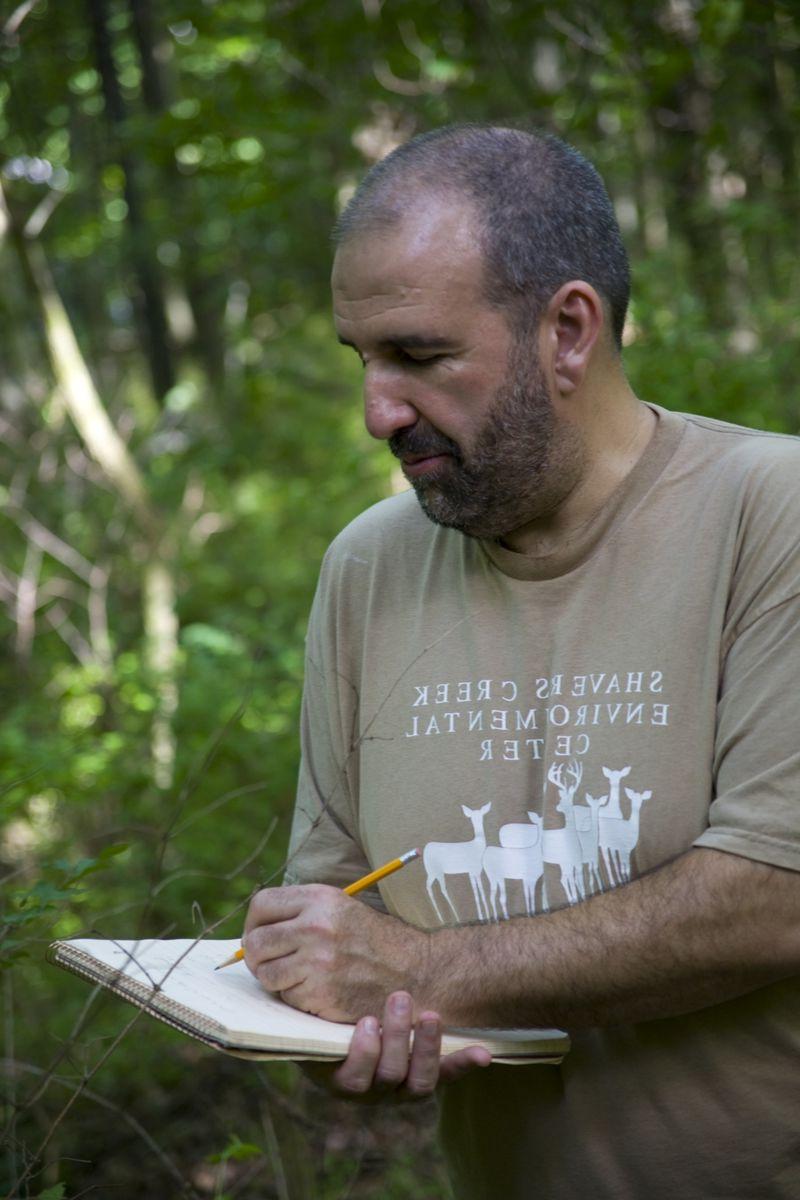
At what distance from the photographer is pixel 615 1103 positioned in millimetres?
1933

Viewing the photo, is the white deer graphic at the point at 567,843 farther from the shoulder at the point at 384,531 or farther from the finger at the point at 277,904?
the shoulder at the point at 384,531

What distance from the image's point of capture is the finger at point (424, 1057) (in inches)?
69.2

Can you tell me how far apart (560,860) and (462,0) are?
5489 millimetres

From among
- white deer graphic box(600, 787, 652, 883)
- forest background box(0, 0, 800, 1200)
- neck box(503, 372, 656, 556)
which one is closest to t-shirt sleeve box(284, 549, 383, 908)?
forest background box(0, 0, 800, 1200)

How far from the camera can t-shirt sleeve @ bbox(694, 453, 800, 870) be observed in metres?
1.72

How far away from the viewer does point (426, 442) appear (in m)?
2.10

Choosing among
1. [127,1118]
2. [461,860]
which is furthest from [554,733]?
[127,1118]

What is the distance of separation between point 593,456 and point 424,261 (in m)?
0.42

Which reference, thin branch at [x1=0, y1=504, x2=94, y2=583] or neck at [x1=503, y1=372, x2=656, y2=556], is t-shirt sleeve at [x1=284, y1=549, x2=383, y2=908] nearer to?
neck at [x1=503, y1=372, x2=656, y2=556]

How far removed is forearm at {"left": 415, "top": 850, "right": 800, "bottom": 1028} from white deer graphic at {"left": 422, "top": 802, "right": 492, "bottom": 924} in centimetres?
13

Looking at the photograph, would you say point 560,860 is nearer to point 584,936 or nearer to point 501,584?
point 584,936

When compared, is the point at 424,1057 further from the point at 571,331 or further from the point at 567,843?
the point at 571,331

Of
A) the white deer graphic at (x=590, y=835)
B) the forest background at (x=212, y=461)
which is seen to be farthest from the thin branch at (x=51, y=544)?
the white deer graphic at (x=590, y=835)

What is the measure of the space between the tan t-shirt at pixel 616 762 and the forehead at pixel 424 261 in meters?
0.42
